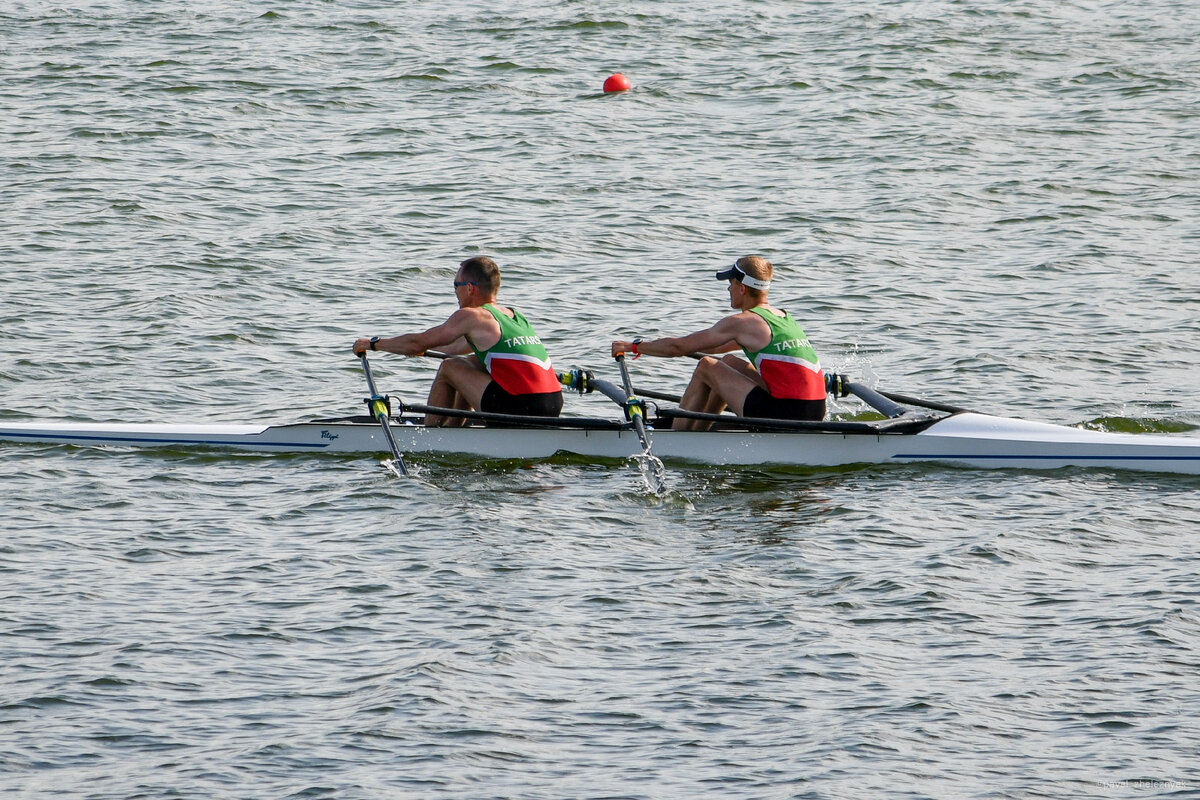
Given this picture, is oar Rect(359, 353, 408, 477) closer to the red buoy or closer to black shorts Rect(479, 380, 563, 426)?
Result: black shorts Rect(479, 380, 563, 426)

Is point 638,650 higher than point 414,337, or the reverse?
point 414,337

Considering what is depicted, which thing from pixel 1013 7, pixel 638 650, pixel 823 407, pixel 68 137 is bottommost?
pixel 638 650

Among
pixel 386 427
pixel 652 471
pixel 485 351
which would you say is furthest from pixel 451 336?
pixel 652 471

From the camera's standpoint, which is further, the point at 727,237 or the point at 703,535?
the point at 727,237

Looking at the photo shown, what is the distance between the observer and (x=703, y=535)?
9.50 m

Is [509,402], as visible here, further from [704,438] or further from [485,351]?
[704,438]

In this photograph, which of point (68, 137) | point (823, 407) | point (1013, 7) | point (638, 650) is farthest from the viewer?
point (1013, 7)

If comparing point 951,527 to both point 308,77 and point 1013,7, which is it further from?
point 1013,7

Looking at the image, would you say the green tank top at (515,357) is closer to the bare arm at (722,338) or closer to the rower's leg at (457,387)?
the rower's leg at (457,387)

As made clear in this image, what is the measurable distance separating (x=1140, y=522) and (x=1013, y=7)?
72.2 feet

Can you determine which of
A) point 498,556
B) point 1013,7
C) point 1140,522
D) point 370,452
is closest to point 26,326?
point 370,452

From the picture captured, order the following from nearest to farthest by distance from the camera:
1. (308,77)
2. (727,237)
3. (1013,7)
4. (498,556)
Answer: (498,556), (727,237), (308,77), (1013,7)

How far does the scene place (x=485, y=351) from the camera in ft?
35.2

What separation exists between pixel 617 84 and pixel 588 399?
1229cm
